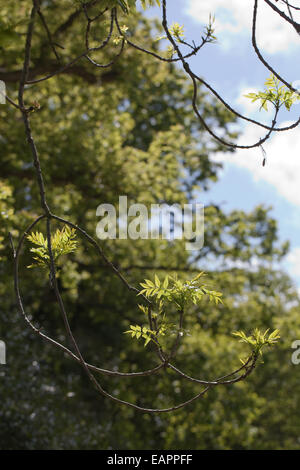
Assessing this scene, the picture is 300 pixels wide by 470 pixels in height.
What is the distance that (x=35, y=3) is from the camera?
1.67m

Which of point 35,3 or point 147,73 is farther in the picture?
point 147,73

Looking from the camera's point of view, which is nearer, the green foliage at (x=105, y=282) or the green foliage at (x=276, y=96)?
the green foliage at (x=276, y=96)

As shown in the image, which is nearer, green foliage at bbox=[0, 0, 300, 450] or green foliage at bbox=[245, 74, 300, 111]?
green foliage at bbox=[245, 74, 300, 111]

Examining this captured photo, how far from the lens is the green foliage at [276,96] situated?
1938mm

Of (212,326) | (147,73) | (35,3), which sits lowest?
(212,326)

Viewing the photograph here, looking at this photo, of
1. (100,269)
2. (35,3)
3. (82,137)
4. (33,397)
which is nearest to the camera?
(35,3)

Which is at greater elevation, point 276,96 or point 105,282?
point 276,96

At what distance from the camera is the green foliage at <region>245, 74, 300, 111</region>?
194 cm

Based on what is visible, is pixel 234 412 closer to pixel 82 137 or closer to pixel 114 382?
pixel 114 382

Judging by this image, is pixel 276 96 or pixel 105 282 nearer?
pixel 276 96

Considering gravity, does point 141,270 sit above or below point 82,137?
below

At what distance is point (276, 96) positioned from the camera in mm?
1949

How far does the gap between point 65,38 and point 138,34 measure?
1.43 meters

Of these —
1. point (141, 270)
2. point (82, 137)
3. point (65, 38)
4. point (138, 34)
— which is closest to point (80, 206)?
point (82, 137)
